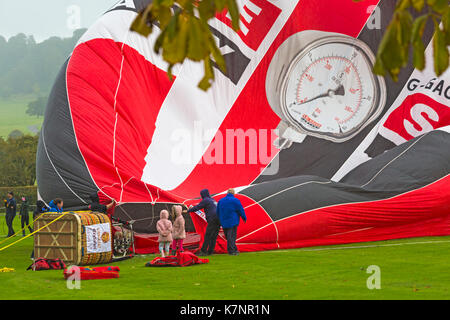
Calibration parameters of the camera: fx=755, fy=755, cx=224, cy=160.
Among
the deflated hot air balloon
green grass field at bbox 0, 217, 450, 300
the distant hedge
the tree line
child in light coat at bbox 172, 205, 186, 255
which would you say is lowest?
the distant hedge

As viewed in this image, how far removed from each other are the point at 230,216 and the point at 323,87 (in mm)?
4991

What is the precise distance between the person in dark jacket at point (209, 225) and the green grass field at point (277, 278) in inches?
13.9

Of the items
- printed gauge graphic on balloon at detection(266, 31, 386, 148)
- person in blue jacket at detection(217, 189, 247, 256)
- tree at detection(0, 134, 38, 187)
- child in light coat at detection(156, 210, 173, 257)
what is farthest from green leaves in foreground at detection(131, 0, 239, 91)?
tree at detection(0, 134, 38, 187)

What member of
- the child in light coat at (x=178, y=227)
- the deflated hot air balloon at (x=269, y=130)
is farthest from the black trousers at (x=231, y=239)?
the child in light coat at (x=178, y=227)

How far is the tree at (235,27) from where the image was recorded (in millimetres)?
2992

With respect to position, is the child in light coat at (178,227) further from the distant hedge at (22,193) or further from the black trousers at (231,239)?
the distant hedge at (22,193)

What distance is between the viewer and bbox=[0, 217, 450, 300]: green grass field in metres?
7.51

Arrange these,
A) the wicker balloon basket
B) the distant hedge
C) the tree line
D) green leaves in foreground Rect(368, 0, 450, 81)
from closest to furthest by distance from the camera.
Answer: green leaves in foreground Rect(368, 0, 450, 81)
the wicker balloon basket
the distant hedge
the tree line

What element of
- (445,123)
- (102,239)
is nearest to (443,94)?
(445,123)

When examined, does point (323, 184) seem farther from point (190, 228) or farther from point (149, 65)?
point (149, 65)

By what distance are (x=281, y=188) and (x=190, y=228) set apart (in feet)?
7.51

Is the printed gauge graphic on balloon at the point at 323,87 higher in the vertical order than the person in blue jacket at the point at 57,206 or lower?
higher

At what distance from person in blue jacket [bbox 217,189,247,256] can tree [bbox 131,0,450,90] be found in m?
8.48

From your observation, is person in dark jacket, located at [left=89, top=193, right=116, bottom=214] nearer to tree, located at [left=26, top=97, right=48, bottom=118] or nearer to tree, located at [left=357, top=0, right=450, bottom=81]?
tree, located at [left=357, top=0, right=450, bottom=81]
